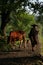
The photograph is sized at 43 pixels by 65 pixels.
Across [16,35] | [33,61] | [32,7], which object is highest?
[32,7]

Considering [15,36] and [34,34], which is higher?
[34,34]

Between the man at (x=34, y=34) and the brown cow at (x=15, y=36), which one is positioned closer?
the man at (x=34, y=34)

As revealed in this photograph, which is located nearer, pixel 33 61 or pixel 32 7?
pixel 33 61

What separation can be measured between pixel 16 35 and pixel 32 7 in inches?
201

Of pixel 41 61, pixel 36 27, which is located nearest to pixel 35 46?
pixel 36 27

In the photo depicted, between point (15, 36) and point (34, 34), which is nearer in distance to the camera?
point (34, 34)

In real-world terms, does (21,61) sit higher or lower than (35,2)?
lower

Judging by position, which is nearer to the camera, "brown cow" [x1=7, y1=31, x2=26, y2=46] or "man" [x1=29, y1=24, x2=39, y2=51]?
→ "man" [x1=29, y1=24, x2=39, y2=51]

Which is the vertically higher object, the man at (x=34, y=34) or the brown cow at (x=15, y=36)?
the man at (x=34, y=34)

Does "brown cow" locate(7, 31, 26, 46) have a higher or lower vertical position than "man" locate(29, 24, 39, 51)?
lower

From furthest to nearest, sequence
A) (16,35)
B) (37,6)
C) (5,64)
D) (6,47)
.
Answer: (16,35) → (6,47) → (37,6) → (5,64)

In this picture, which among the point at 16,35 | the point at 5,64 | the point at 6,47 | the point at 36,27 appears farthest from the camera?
the point at 16,35

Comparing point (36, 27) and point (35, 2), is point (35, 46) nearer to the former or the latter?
point (36, 27)

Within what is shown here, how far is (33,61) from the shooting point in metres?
11.1
